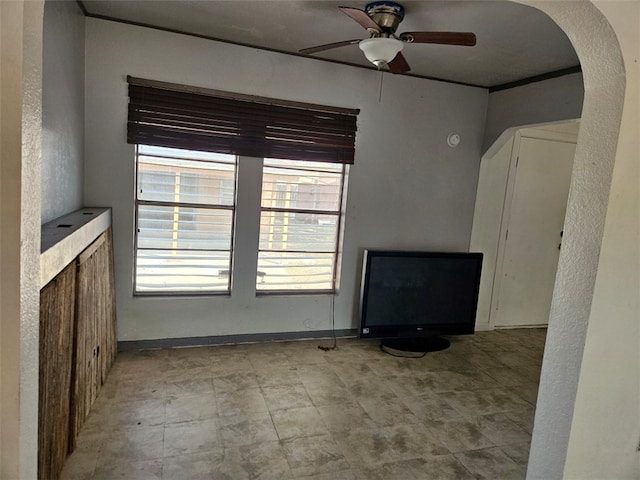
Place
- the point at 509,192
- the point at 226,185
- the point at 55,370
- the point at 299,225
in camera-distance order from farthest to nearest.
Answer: the point at 509,192, the point at 299,225, the point at 226,185, the point at 55,370

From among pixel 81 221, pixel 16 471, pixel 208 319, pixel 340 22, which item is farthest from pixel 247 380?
pixel 340 22

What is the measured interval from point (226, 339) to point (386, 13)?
2.84m

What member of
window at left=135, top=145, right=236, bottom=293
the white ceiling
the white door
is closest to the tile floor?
window at left=135, top=145, right=236, bottom=293

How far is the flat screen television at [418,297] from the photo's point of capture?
3.78 metres

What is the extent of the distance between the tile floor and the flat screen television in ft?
0.84

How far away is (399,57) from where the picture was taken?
256cm

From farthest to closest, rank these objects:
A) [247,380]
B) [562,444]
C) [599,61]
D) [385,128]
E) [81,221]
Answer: [385,128]
[247,380]
[81,221]
[562,444]
[599,61]

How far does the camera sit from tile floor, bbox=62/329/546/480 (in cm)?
221

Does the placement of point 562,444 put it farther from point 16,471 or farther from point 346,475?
point 16,471

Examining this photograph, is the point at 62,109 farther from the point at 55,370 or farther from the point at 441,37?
the point at 441,37

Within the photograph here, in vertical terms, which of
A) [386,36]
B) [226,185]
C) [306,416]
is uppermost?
[386,36]

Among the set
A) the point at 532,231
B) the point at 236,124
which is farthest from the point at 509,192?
the point at 236,124

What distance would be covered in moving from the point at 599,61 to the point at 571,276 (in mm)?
721

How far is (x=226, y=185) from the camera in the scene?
354cm
